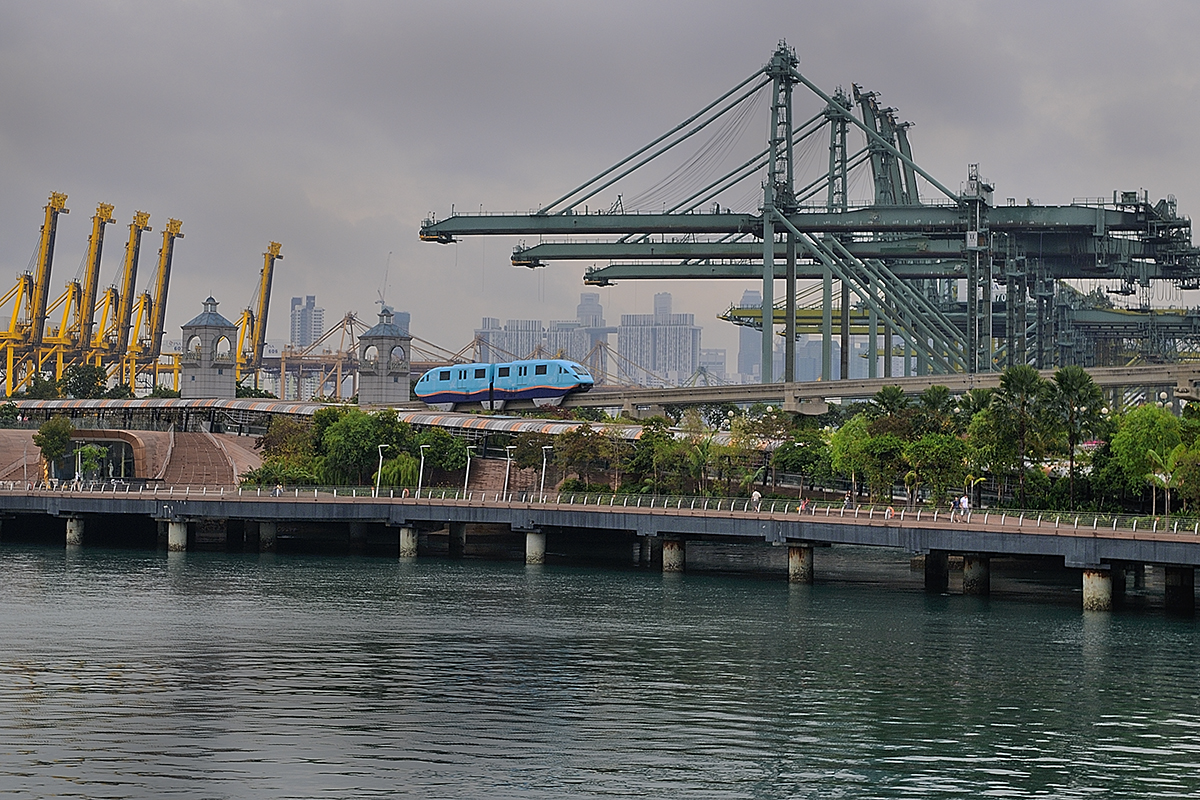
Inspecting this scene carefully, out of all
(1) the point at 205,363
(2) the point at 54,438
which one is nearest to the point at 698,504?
(2) the point at 54,438

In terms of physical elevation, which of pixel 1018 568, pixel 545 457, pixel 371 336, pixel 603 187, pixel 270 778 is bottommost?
pixel 270 778

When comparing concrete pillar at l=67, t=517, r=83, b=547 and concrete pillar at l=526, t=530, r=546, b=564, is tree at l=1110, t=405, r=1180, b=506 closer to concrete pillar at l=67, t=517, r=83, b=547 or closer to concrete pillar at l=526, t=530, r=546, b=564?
concrete pillar at l=526, t=530, r=546, b=564

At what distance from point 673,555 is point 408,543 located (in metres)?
16.7

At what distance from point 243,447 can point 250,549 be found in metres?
40.3

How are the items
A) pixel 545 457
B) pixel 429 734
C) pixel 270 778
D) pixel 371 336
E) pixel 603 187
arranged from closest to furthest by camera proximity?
pixel 270 778 → pixel 429 734 → pixel 545 457 → pixel 603 187 → pixel 371 336

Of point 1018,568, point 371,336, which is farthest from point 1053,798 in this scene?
point 371,336

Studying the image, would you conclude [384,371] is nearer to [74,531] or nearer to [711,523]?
[74,531]

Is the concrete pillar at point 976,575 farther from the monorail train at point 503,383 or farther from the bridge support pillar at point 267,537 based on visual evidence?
the monorail train at point 503,383

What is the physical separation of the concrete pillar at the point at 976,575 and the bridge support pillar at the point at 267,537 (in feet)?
140

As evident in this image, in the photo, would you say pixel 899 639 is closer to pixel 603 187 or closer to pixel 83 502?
pixel 83 502

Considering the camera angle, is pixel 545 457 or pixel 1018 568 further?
pixel 545 457

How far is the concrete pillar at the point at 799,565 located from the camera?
79.7 meters

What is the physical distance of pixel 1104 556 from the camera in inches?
2677

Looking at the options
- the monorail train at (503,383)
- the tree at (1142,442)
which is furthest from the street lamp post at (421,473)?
the tree at (1142,442)
